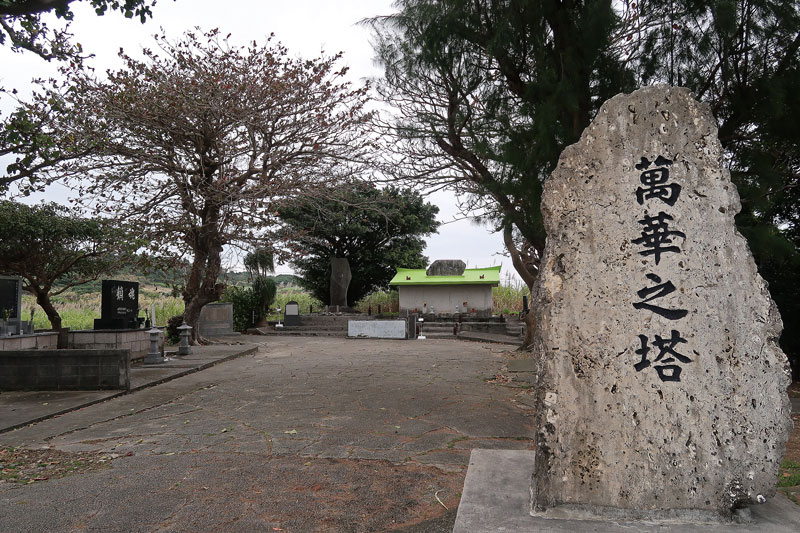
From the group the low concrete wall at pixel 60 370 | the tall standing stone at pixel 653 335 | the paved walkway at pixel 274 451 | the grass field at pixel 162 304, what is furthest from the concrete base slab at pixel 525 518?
the grass field at pixel 162 304

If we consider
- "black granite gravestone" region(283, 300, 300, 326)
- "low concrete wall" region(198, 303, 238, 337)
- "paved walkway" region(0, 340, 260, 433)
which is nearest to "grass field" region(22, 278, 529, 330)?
"low concrete wall" region(198, 303, 238, 337)

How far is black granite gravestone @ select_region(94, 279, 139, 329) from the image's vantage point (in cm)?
1154

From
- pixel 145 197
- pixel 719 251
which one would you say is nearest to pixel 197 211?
pixel 145 197

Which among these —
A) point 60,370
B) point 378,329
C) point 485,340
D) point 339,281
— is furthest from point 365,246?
point 60,370

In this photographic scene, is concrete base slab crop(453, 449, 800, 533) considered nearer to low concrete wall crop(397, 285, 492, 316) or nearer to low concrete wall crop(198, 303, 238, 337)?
low concrete wall crop(198, 303, 238, 337)

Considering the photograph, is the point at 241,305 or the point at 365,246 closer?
the point at 241,305

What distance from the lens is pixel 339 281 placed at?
2442cm

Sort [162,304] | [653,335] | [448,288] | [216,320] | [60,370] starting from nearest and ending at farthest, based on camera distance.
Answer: [653,335], [60,370], [216,320], [162,304], [448,288]

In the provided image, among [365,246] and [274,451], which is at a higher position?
[365,246]

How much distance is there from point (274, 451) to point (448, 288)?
1898cm

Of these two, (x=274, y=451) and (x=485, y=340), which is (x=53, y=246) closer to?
(x=274, y=451)

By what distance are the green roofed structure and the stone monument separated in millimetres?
2364

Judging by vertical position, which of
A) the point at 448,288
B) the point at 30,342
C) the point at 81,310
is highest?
the point at 448,288

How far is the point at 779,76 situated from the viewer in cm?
527
